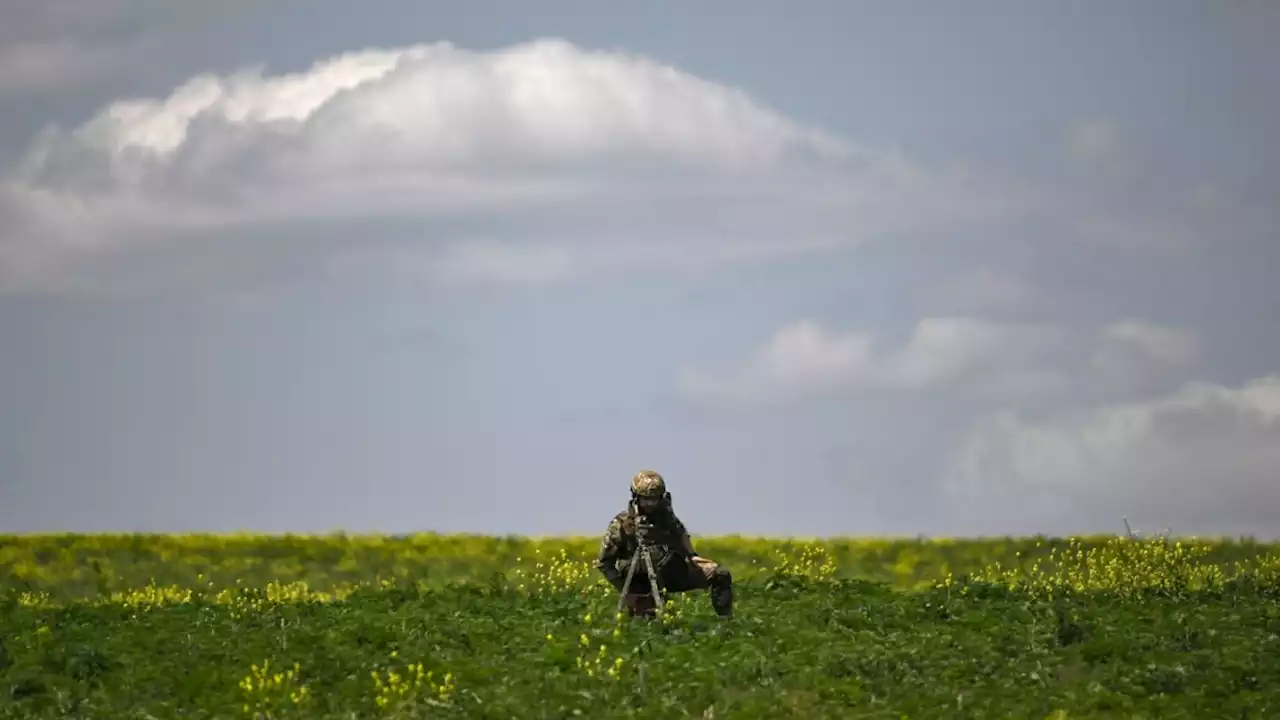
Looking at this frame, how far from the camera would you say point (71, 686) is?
21328 mm

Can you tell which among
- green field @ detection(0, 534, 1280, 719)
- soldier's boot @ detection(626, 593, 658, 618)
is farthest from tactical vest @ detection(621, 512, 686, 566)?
green field @ detection(0, 534, 1280, 719)

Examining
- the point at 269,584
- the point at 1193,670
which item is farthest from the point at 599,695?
the point at 269,584

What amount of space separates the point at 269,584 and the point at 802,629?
1381cm

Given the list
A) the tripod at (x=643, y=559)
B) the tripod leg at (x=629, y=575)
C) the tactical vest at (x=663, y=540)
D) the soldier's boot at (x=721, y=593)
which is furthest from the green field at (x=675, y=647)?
the tactical vest at (x=663, y=540)

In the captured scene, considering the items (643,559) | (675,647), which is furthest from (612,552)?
(675,647)

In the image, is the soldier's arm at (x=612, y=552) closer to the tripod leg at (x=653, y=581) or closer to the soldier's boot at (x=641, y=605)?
the soldier's boot at (x=641, y=605)

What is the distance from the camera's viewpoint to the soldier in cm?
2584

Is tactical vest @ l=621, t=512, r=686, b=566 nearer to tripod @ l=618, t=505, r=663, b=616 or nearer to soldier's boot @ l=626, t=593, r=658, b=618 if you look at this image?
tripod @ l=618, t=505, r=663, b=616

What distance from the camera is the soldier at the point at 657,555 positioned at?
25844 mm

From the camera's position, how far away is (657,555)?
85.4 ft

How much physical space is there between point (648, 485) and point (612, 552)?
55.8 inches

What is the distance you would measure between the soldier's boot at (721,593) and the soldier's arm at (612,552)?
4.91 ft

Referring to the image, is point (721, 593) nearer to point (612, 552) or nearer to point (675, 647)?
point (612, 552)

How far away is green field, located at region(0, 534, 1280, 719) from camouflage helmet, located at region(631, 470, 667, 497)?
190 cm
